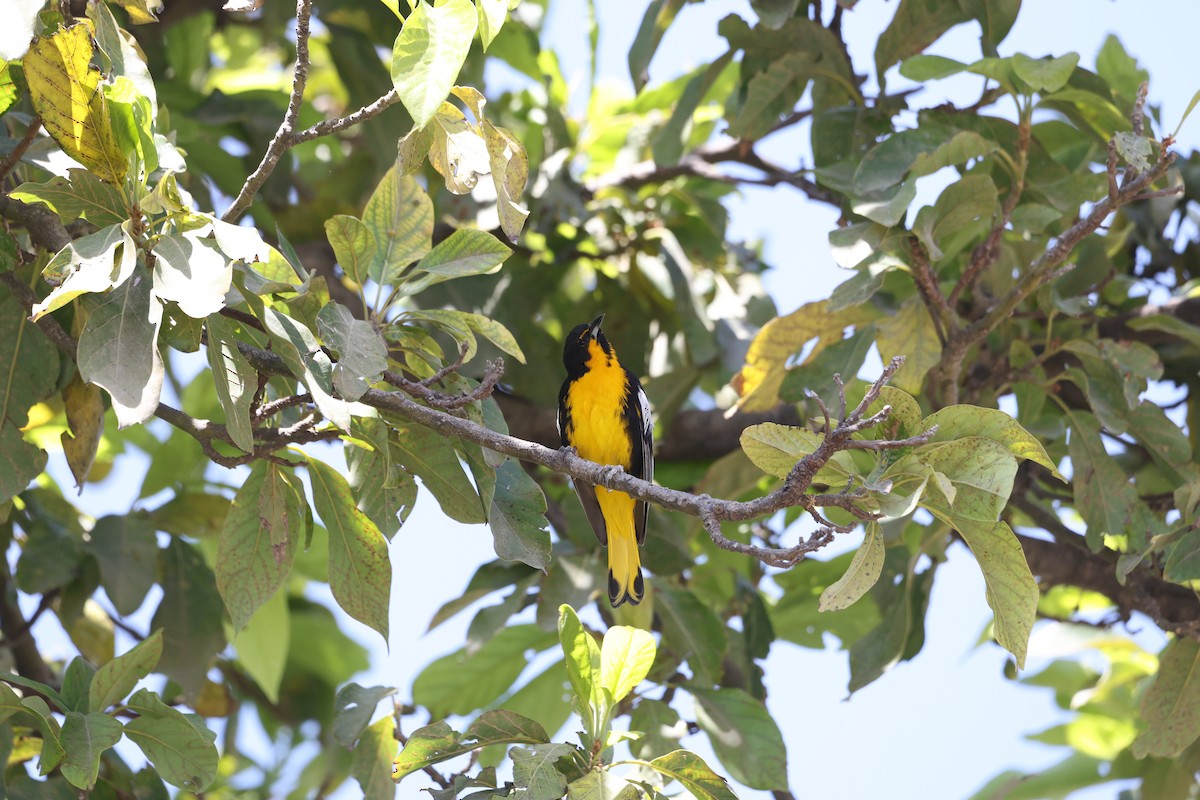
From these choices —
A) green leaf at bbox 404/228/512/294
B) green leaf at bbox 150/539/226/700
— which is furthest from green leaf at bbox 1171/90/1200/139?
green leaf at bbox 150/539/226/700

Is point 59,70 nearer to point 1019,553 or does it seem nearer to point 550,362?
point 1019,553

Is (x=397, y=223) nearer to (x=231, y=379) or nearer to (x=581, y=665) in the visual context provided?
(x=231, y=379)

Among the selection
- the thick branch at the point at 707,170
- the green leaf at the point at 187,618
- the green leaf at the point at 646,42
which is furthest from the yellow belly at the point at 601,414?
the green leaf at the point at 187,618

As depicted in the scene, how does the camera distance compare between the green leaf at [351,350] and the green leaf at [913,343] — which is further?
the green leaf at [913,343]

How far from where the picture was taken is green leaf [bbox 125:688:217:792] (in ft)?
8.64

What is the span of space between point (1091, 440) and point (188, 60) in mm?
4016

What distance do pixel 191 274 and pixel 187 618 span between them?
225 centimetres

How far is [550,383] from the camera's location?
498 cm

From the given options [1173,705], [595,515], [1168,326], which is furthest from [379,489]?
[1168,326]

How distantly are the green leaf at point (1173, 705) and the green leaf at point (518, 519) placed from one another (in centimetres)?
175

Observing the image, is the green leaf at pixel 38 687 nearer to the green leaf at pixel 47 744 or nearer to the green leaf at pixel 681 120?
the green leaf at pixel 47 744

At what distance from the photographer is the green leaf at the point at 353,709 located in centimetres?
298

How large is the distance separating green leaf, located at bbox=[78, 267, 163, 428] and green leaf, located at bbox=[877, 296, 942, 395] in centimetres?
197

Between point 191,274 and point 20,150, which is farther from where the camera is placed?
point 20,150
